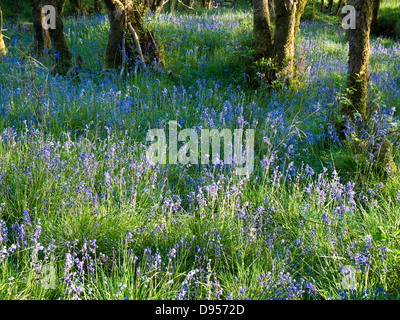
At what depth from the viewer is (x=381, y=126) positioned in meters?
4.71

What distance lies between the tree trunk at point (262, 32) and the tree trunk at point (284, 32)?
0.64 ft

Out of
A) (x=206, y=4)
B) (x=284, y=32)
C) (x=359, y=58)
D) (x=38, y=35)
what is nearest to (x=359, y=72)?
(x=359, y=58)

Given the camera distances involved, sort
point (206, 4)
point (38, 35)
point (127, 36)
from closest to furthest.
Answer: point (127, 36) < point (38, 35) < point (206, 4)

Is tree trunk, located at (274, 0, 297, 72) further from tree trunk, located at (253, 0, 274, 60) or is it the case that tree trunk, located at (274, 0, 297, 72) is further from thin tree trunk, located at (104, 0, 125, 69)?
thin tree trunk, located at (104, 0, 125, 69)

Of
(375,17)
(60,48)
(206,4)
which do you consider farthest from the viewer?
(206,4)

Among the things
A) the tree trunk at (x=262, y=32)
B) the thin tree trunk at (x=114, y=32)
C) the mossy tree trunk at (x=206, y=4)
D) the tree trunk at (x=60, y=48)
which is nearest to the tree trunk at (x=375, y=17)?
the mossy tree trunk at (x=206, y=4)

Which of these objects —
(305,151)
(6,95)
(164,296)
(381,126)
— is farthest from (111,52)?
(164,296)

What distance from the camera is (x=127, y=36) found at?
7301 millimetres

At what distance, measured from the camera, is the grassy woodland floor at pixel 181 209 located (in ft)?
8.08

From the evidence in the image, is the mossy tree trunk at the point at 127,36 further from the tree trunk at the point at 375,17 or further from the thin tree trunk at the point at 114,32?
the tree trunk at the point at 375,17

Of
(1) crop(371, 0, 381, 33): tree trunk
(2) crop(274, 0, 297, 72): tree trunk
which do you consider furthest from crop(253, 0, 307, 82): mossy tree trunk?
(1) crop(371, 0, 381, 33): tree trunk

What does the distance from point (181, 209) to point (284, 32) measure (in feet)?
14.4

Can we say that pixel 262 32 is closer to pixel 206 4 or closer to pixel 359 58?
pixel 359 58

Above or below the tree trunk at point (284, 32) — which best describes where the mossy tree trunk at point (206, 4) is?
above
